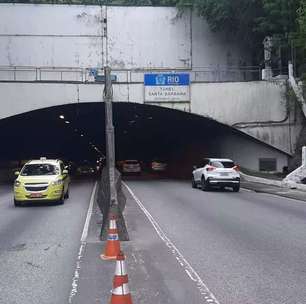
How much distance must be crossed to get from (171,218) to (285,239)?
4.81 m

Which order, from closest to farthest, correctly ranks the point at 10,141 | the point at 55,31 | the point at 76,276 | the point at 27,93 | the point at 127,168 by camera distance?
1. the point at 76,276
2. the point at 27,93
3. the point at 55,31
4. the point at 127,168
5. the point at 10,141

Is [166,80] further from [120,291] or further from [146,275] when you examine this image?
[120,291]

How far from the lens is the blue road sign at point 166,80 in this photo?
3681cm

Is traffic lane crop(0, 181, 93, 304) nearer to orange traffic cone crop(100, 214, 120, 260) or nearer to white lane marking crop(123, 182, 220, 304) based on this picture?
orange traffic cone crop(100, 214, 120, 260)

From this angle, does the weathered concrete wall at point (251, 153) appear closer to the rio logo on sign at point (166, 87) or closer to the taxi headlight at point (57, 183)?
the rio logo on sign at point (166, 87)

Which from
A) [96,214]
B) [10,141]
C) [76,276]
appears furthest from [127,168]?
[76,276]

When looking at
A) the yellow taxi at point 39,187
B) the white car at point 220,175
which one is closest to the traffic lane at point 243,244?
the yellow taxi at point 39,187

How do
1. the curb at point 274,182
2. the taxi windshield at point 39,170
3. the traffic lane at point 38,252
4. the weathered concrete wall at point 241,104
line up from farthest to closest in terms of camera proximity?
the weathered concrete wall at point 241,104, the curb at point 274,182, the taxi windshield at point 39,170, the traffic lane at point 38,252

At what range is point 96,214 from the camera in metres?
17.5

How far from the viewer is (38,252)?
34.7 feet

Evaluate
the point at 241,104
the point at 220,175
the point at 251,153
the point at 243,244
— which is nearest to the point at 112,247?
the point at 243,244

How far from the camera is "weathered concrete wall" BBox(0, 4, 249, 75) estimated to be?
43.3 meters

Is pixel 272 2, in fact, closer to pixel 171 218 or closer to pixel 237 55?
pixel 237 55

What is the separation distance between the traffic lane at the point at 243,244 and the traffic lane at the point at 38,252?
2.13 meters
